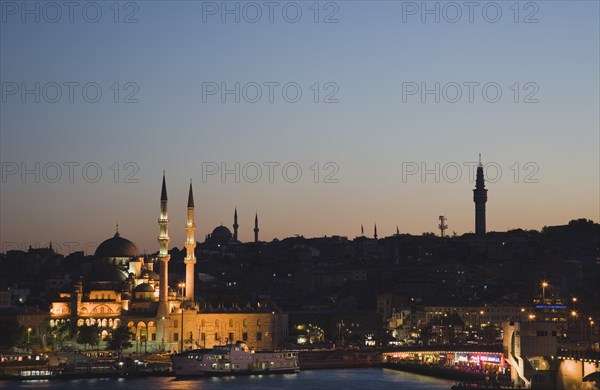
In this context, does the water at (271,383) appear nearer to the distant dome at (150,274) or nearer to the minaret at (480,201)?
the distant dome at (150,274)

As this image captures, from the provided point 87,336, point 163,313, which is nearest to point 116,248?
point 163,313

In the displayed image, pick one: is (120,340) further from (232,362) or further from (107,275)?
(232,362)

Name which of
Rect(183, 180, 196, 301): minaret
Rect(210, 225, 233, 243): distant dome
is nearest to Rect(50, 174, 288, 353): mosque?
Rect(183, 180, 196, 301): minaret

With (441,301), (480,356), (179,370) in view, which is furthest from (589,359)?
(441,301)

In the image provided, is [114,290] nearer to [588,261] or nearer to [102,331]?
[102,331]

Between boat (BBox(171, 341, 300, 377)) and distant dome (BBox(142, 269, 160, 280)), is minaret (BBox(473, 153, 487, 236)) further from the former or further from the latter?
boat (BBox(171, 341, 300, 377))

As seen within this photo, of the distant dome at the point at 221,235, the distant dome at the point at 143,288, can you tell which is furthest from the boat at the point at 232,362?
the distant dome at the point at 221,235
